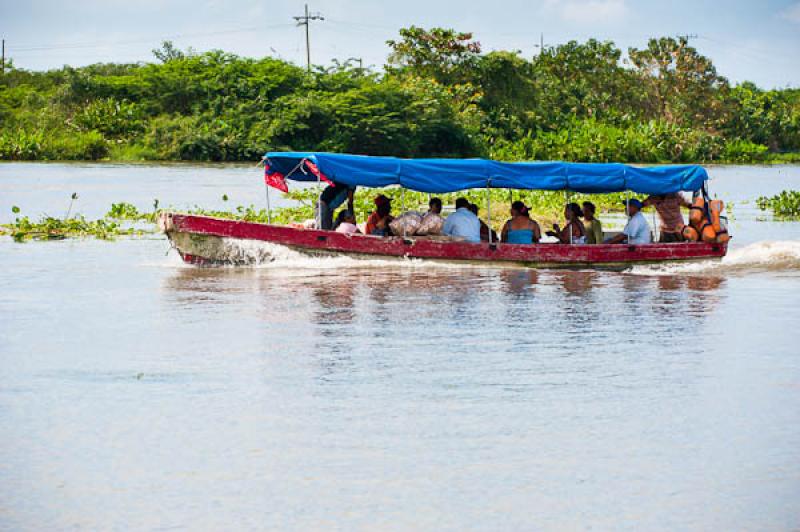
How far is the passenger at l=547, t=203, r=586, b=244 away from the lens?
18.4 metres

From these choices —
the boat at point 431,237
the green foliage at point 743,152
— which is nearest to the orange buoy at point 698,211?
the boat at point 431,237

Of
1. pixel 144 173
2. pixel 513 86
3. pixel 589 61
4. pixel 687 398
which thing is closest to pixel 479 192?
pixel 144 173

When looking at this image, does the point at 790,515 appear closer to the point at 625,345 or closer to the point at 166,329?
the point at 625,345

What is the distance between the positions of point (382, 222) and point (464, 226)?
125cm

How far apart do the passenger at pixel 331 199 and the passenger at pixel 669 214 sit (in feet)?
15.3

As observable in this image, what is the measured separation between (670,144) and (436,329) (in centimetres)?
5500

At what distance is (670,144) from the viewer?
65.1 m

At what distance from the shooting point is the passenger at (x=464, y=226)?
1803cm

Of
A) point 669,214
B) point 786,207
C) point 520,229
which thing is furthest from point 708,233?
point 786,207

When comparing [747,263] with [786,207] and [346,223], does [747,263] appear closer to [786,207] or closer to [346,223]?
[346,223]

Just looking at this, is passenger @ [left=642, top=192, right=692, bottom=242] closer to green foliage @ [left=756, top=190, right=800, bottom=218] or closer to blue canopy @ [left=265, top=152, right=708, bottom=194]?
blue canopy @ [left=265, top=152, right=708, bottom=194]

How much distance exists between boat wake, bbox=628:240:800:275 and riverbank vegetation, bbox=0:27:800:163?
3895 centimetres

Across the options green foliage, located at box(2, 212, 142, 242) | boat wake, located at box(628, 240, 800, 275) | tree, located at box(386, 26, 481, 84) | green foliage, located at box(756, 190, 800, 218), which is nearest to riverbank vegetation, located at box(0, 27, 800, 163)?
tree, located at box(386, 26, 481, 84)

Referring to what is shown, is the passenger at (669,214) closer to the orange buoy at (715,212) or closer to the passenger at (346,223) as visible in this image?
the orange buoy at (715,212)
